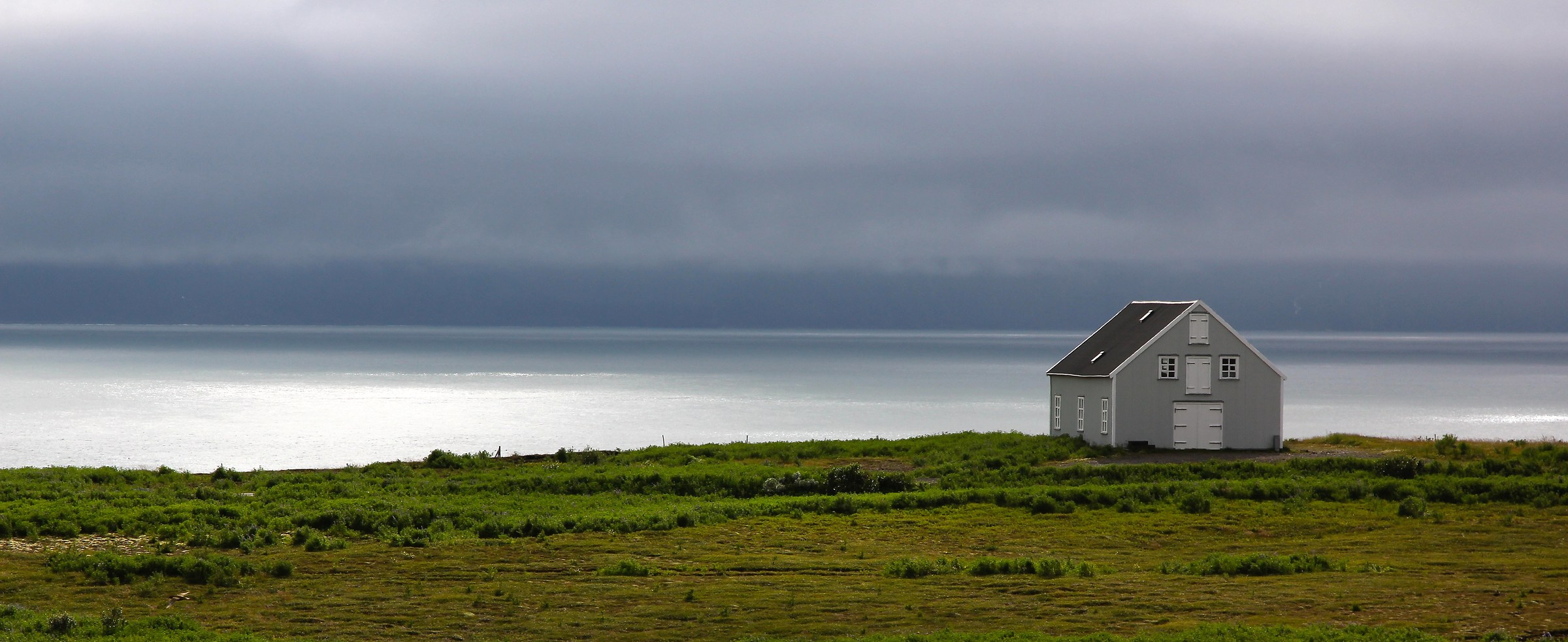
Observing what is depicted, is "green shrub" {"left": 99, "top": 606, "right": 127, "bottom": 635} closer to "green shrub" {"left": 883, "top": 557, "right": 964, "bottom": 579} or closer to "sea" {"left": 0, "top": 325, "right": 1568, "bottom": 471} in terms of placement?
"green shrub" {"left": 883, "top": 557, "right": 964, "bottom": 579}

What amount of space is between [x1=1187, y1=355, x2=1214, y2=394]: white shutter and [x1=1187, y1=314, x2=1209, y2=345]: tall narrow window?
663 mm

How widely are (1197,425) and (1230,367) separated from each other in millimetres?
2717

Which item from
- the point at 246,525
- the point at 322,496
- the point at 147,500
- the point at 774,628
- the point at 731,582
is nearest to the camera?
the point at 774,628

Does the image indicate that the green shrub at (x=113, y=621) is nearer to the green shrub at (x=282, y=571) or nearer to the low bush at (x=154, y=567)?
the low bush at (x=154, y=567)

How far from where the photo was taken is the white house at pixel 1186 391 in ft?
164

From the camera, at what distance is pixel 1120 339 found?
5403 cm

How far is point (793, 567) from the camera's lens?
24.8m

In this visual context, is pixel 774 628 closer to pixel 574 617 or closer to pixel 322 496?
pixel 574 617

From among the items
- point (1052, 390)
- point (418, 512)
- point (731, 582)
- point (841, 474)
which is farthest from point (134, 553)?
point (1052, 390)

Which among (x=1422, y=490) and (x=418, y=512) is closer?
(x=418, y=512)

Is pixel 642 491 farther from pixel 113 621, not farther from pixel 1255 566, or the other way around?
pixel 113 621

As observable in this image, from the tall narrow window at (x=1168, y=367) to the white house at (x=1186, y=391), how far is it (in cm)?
3

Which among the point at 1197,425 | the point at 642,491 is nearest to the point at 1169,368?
the point at 1197,425

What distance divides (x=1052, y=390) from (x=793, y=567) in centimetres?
3335
